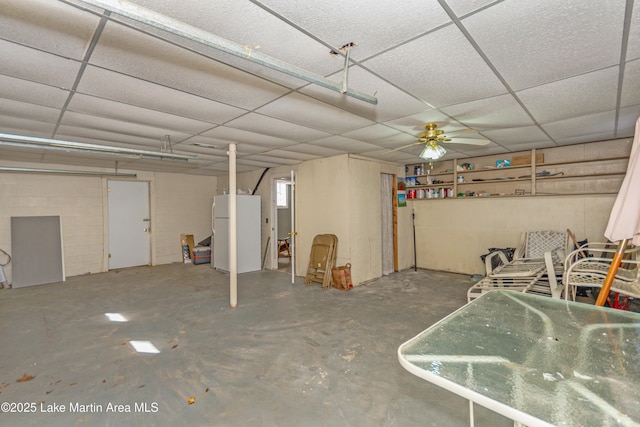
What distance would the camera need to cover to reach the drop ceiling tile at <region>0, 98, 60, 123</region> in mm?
2553

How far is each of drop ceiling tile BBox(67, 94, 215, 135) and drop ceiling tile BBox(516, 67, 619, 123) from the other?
3303 mm

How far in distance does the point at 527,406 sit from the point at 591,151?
5.38 m

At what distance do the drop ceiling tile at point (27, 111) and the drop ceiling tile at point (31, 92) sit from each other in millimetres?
129

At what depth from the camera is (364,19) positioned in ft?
4.76

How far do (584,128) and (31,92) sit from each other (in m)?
5.88

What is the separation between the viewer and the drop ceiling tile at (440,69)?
5.53ft

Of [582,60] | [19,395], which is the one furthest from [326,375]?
A: [582,60]

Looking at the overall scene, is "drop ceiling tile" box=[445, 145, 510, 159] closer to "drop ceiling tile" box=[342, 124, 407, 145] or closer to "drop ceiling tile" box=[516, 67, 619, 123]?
"drop ceiling tile" box=[516, 67, 619, 123]

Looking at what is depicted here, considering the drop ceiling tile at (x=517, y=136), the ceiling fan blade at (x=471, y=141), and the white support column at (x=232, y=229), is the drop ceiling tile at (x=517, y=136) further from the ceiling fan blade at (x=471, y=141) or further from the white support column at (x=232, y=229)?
the white support column at (x=232, y=229)

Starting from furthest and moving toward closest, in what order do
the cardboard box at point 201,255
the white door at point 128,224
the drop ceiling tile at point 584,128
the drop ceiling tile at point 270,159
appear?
the cardboard box at point 201,255 < the white door at point 128,224 < the drop ceiling tile at point 270,159 < the drop ceiling tile at point 584,128

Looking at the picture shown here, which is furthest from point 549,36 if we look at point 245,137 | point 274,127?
point 245,137

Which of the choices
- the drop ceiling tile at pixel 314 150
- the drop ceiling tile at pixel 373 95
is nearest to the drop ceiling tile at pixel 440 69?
the drop ceiling tile at pixel 373 95

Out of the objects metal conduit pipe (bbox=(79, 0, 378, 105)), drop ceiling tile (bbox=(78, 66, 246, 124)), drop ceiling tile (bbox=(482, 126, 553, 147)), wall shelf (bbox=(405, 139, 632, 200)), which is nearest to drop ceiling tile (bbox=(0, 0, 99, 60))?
drop ceiling tile (bbox=(78, 66, 246, 124))

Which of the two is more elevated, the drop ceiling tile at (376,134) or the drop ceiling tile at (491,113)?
the drop ceiling tile at (491,113)
